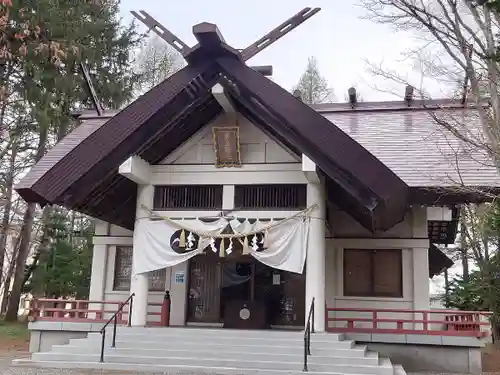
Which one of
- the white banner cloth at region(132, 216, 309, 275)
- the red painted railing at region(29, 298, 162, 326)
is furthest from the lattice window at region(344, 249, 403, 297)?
the red painted railing at region(29, 298, 162, 326)

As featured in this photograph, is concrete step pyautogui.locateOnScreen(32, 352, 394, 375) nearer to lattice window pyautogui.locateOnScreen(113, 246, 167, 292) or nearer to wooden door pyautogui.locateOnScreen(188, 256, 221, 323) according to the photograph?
wooden door pyautogui.locateOnScreen(188, 256, 221, 323)

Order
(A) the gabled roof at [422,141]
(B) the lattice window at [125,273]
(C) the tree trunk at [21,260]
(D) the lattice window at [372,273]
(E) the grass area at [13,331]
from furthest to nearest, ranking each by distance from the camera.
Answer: (C) the tree trunk at [21,260] < (E) the grass area at [13,331] < (B) the lattice window at [125,273] < (D) the lattice window at [372,273] < (A) the gabled roof at [422,141]

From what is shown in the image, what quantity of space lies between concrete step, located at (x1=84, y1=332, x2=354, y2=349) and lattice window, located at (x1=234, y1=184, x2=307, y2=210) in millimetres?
2651

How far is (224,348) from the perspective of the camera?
9.52 m

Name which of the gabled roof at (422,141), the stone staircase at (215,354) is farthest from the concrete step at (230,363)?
the gabled roof at (422,141)

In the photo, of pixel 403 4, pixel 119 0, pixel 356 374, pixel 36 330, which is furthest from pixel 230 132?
pixel 119 0

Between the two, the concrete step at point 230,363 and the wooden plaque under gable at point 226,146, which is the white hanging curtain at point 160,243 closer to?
the wooden plaque under gable at point 226,146

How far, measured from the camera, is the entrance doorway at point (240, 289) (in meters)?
13.2

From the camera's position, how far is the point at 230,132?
11031 mm

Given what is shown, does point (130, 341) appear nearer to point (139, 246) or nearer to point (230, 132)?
point (139, 246)

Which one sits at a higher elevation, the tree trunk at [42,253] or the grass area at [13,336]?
the tree trunk at [42,253]

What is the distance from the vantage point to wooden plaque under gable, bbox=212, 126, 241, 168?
1103cm

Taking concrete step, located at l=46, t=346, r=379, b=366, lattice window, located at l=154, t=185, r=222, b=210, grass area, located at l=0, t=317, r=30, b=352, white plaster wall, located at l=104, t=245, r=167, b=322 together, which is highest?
lattice window, located at l=154, t=185, r=222, b=210

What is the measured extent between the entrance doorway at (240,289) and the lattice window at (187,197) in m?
2.69
